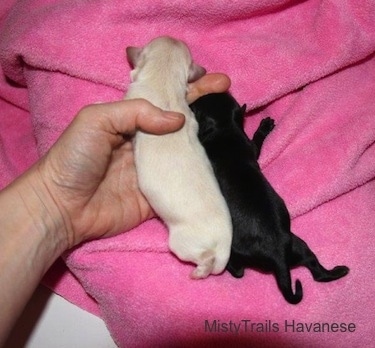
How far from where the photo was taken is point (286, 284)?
5.16 ft

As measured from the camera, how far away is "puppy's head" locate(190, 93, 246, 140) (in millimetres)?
1761

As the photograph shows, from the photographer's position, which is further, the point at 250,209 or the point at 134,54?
the point at 134,54

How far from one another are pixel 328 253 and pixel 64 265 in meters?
0.83

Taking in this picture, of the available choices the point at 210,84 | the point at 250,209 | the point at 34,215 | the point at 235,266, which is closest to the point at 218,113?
the point at 210,84

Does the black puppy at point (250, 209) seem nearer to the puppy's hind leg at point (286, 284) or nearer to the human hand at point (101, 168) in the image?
the puppy's hind leg at point (286, 284)

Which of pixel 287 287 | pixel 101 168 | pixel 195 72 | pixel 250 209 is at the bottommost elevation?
pixel 287 287

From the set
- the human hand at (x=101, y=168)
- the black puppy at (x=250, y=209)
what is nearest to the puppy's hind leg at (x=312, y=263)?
the black puppy at (x=250, y=209)

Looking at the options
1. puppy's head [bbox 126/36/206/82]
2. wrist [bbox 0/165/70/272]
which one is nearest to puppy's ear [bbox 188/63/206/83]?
puppy's head [bbox 126/36/206/82]

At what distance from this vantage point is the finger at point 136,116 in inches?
60.3

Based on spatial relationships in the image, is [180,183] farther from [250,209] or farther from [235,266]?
[235,266]

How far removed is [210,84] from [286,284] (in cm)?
64

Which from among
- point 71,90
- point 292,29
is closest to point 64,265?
point 71,90

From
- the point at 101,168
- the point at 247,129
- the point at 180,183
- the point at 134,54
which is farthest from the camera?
the point at 247,129

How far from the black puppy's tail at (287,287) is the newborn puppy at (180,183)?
0.15m
